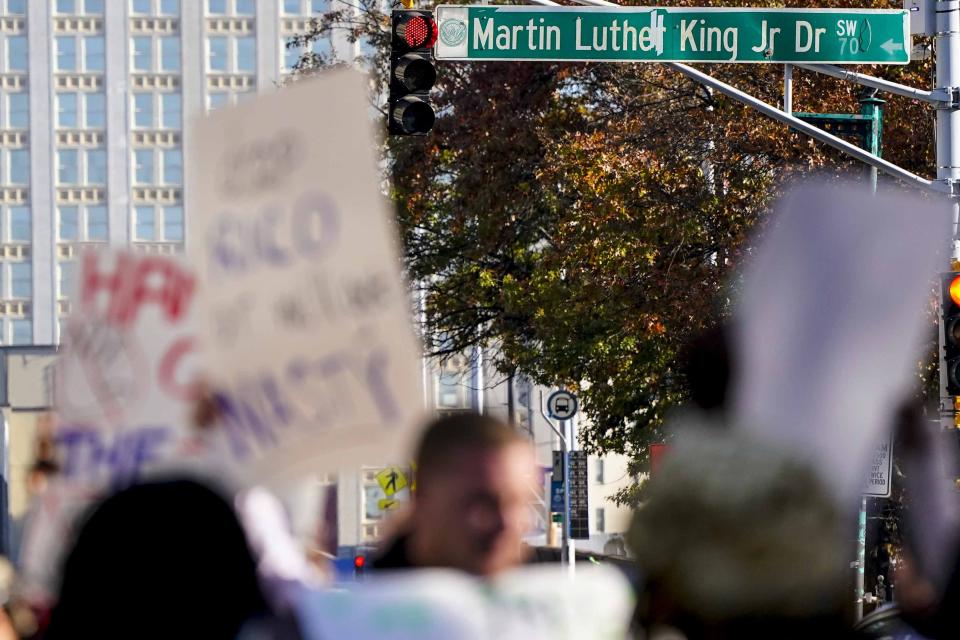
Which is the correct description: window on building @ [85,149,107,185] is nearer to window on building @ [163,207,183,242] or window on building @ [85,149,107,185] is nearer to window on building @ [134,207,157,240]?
window on building @ [134,207,157,240]

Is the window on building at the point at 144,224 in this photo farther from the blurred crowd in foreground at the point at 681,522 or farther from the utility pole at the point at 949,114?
the blurred crowd in foreground at the point at 681,522

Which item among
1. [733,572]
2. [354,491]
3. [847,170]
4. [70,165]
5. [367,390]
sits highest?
[70,165]

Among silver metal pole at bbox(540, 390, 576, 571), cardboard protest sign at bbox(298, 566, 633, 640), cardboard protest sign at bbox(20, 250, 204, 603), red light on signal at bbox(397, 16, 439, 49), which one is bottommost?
silver metal pole at bbox(540, 390, 576, 571)

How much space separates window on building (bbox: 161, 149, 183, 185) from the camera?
88.7 metres

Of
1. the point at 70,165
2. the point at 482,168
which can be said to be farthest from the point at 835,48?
the point at 70,165

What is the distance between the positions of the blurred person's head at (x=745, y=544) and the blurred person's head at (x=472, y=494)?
198 mm

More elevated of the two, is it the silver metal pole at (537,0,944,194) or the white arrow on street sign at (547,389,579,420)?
the silver metal pole at (537,0,944,194)

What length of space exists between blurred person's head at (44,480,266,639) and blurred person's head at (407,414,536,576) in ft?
0.93

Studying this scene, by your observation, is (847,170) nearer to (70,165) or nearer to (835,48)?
(835,48)

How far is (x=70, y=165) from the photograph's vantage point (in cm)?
8856

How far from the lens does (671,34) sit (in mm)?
12438

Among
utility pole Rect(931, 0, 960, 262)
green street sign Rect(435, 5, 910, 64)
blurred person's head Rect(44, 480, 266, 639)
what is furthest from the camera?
utility pole Rect(931, 0, 960, 262)

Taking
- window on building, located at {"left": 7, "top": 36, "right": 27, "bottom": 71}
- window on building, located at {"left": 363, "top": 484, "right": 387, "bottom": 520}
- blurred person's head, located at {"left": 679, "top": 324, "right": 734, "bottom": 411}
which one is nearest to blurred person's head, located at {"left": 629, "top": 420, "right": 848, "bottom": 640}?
blurred person's head, located at {"left": 679, "top": 324, "right": 734, "bottom": 411}

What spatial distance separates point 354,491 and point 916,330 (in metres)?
82.0
